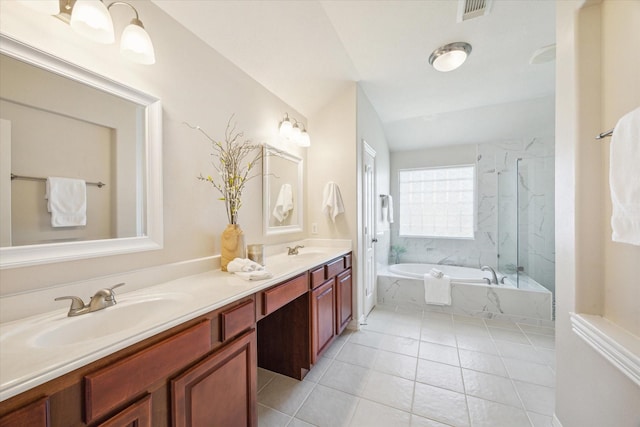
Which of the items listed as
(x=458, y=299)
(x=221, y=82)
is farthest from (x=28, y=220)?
(x=458, y=299)

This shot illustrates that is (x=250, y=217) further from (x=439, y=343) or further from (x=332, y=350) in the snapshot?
(x=439, y=343)

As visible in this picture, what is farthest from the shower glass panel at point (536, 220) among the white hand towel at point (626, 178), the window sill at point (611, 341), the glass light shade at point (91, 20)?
the glass light shade at point (91, 20)

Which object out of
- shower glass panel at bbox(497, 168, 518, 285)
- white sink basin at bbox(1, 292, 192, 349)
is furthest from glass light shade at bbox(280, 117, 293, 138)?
shower glass panel at bbox(497, 168, 518, 285)

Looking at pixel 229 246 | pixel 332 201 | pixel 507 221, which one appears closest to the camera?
pixel 229 246

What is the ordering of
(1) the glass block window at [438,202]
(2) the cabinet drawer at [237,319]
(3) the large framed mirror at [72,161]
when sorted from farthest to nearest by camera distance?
(1) the glass block window at [438,202] < (2) the cabinet drawer at [237,319] < (3) the large framed mirror at [72,161]

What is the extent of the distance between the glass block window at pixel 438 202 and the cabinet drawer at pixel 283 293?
3.00m

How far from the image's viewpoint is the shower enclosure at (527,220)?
3.16 metres

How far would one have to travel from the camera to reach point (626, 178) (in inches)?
32.4

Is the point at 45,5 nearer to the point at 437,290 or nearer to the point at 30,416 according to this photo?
the point at 30,416

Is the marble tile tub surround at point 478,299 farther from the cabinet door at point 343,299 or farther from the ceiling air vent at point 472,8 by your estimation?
the ceiling air vent at point 472,8

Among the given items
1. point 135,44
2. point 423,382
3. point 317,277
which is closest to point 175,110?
point 135,44

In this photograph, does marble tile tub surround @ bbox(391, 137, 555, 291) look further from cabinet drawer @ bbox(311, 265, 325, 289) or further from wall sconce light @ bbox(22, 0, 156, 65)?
wall sconce light @ bbox(22, 0, 156, 65)

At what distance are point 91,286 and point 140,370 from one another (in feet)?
1.78

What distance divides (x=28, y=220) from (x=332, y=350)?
7.05ft
